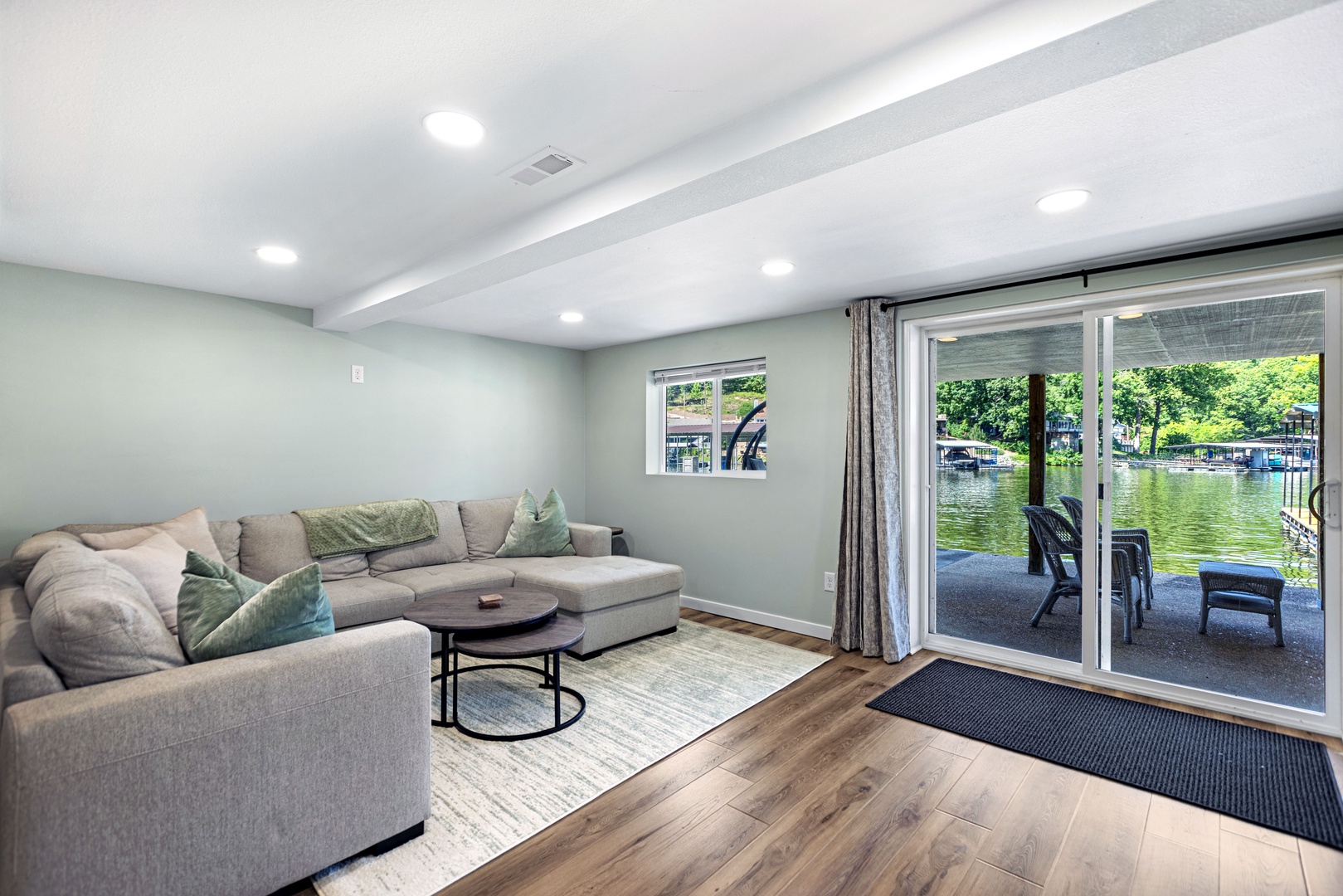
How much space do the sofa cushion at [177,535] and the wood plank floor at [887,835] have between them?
2.28 m

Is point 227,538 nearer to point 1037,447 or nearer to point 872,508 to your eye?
point 872,508

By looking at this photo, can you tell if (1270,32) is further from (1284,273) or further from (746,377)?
(746,377)

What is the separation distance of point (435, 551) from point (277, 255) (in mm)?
2147

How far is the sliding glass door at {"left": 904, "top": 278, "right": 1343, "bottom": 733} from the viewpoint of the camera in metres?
2.85

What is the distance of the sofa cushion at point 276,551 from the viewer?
11.8ft

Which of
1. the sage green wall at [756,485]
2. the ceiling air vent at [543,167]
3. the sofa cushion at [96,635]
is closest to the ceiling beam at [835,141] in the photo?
the ceiling air vent at [543,167]

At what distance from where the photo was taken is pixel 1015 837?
6.74ft

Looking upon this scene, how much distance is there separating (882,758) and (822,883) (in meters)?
0.85

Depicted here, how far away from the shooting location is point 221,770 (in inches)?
62.8

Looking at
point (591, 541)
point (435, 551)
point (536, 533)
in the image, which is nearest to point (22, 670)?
point (435, 551)

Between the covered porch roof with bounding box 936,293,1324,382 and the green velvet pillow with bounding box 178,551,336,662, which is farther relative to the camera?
the covered porch roof with bounding box 936,293,1324,382

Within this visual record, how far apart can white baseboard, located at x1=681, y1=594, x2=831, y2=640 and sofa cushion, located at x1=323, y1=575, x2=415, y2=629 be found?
86.8 inches

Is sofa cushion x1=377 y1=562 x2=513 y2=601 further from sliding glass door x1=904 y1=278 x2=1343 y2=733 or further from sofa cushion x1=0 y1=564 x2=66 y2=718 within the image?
sliding glass door x1=904 y1=278 x2=1343 y2=733

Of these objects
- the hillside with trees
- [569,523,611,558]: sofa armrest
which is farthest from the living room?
[569,523,611,558]: sofa armrest
